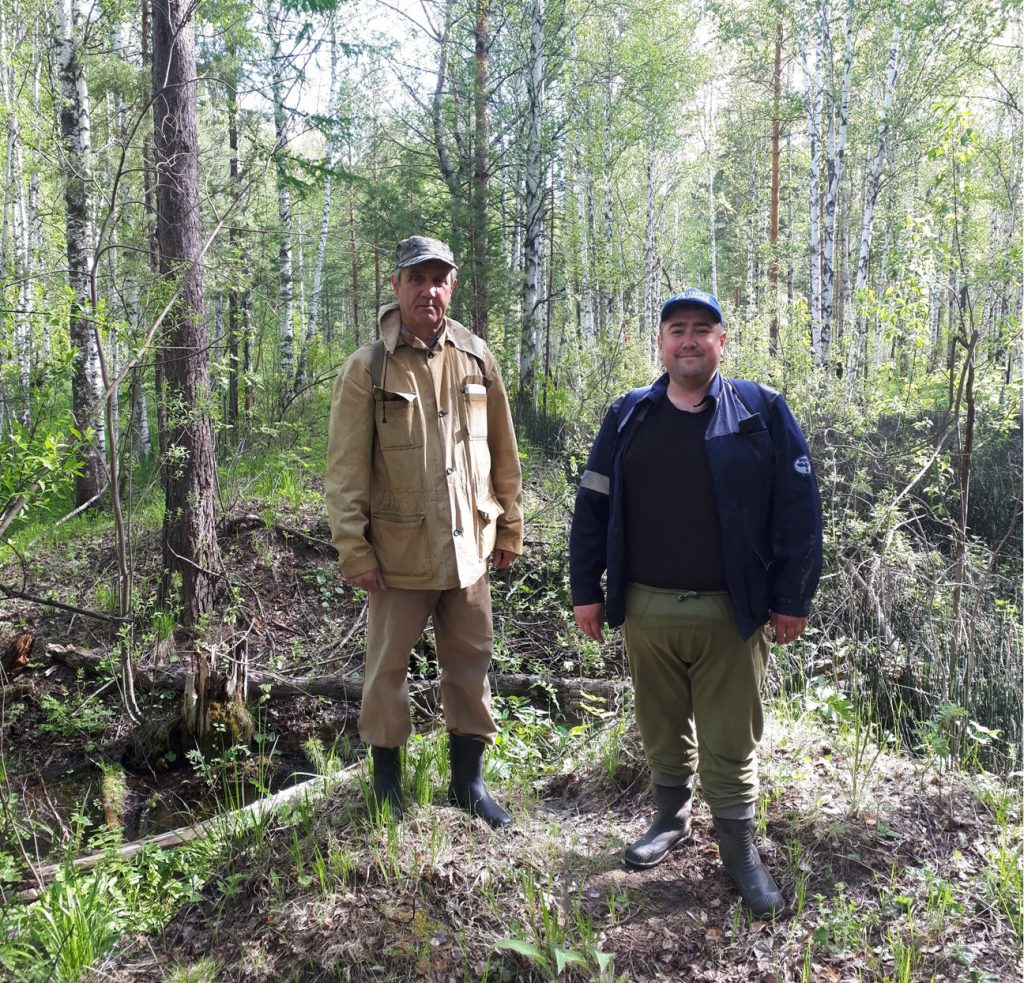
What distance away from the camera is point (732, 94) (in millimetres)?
24781

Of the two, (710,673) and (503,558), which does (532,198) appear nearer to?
(503,558)

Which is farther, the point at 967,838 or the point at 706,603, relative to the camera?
the point at 967,838

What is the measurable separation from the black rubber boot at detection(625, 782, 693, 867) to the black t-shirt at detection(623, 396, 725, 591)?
0.88 m

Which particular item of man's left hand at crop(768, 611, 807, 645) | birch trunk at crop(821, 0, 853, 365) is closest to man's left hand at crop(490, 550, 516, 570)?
man's left hand at crop(768, 611, 807, 645)

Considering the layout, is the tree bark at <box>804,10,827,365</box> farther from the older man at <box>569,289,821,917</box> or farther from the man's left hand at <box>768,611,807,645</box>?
the man's left hand at <box>768,611,807,645</box>

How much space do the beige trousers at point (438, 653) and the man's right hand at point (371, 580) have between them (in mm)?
47

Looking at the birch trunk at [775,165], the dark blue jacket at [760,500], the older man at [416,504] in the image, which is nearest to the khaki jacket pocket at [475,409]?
the older man at [416,504]

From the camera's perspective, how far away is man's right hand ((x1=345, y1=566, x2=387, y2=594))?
9.71ft

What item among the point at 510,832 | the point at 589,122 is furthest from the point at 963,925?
the point at 589,122

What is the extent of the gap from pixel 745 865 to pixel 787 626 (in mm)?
855

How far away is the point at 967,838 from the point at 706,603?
4.89ft

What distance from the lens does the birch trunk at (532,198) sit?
432 inches

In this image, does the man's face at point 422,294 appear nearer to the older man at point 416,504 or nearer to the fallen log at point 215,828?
the older man at point 416,504

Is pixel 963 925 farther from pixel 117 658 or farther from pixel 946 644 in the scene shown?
pixel 117 658
